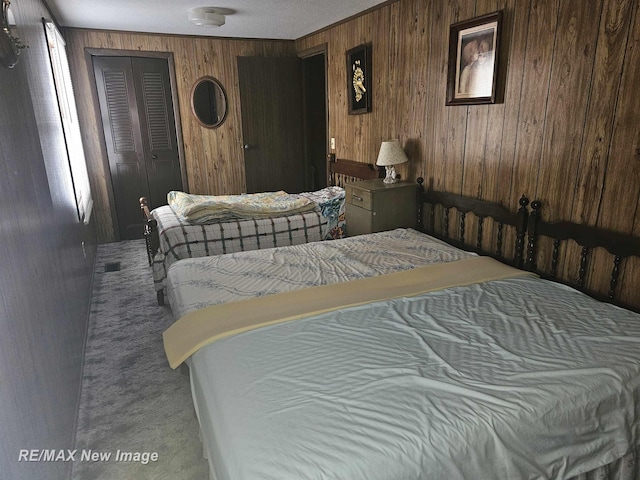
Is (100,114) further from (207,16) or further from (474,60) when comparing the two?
(474,60)

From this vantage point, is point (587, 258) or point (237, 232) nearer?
point (587, 258)

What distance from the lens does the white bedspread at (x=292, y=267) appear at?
211 centimetres

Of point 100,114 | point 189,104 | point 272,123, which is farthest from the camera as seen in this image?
point 272,123

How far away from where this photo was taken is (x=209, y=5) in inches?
145

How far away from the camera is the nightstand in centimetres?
322

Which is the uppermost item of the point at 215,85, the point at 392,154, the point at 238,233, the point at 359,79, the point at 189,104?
the point at 215,85

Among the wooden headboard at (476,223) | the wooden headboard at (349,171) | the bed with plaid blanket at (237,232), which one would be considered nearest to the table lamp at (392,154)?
the wooden headboard at (476,223)

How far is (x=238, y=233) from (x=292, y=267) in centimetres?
111

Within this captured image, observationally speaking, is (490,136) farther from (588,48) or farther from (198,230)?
(198,230)

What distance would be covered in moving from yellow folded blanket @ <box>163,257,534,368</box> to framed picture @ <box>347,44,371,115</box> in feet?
7.02

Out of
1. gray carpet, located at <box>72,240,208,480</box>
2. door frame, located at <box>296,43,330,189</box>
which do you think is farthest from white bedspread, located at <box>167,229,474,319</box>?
door frame, located at <box>296,43,330,189</box>

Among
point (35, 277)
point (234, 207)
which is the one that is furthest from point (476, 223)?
point (35, 277)

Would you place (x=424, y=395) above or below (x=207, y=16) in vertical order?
below

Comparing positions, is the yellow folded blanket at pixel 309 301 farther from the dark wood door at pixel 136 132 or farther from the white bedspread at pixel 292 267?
the dark wood door at pixel 136 132
